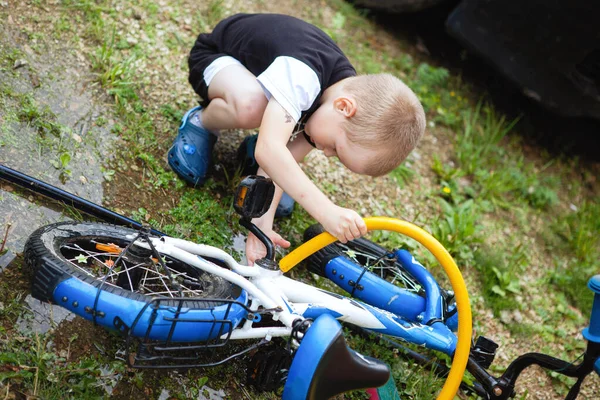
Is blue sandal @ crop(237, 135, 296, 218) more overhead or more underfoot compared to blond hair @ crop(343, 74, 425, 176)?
more underfoot

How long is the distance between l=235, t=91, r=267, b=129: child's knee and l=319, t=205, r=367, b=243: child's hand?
2.17ft

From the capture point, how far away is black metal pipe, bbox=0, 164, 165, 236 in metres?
2.25

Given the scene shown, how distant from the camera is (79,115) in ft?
9.20

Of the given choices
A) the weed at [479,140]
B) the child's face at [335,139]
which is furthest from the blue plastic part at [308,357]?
the weed at [479,140]

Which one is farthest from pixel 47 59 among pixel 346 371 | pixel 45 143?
pixel 346 371

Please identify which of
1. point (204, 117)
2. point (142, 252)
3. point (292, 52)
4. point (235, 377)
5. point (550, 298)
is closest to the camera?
point (142, 252)

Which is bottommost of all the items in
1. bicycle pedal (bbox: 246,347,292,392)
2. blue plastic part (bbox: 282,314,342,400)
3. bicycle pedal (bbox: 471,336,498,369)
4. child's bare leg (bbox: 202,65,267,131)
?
bicycle pedal (bbox: 246,347,292,392)

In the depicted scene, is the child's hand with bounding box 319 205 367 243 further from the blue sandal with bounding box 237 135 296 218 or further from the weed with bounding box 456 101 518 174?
the weed with bounding box 456 101 518 174

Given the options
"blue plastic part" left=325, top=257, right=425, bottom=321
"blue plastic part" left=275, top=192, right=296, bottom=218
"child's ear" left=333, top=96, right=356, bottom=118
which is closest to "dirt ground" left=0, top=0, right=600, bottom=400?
"blue plastic part" left=275, top=192, right=296, bottom=218

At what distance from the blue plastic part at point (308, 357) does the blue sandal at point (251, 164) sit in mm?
1267

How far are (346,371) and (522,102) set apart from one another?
3639 mm

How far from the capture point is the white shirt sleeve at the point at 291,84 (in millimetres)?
2271

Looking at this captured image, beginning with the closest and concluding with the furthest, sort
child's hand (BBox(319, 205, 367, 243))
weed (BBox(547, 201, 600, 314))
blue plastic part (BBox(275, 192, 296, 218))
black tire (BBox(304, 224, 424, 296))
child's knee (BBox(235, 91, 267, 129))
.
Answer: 1. child's hand (BBox(319, 205, 367, 243))
2. child's knee (BBox(235, 91, 267, 129))
3. black tire (BBox(304, 224, 424, 296))
4. blue plastic part (BBox(275, 192, 296, 218))
5. weed (BBox(547, 201, 600, 314))

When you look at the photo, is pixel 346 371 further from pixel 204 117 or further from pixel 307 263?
pixel 204 117
